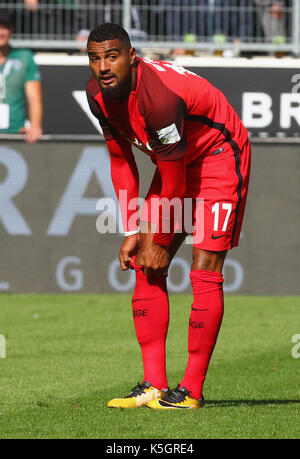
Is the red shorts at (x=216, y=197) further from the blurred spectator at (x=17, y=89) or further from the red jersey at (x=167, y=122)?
the blurred spectator at (x=17, y=89)

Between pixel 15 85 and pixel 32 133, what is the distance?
→ 664 mm

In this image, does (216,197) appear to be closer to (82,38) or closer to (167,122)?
(167,122)

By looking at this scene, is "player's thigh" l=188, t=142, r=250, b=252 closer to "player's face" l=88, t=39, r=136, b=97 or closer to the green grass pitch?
"player's face" l=88, t=39, r=136, b=97

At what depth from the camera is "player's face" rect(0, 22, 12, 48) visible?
11.4 metres

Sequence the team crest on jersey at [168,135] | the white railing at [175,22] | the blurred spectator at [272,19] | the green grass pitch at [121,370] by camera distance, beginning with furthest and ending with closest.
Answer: the blurred spectator at [272,19]
the white railing at [175,22]
the team crest on jersey at [168,135]
the green grass pitch at [121,370]

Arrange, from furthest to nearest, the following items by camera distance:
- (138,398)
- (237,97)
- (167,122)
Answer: (237,97)
(138,398)
(167,122)

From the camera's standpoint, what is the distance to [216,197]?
529 centimetres

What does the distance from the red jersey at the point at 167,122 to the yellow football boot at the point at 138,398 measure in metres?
1.08

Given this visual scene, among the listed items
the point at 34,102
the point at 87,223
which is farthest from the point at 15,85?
the point at 87,223

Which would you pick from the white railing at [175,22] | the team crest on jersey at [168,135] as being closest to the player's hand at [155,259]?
the team crest on jersey at [168,135]

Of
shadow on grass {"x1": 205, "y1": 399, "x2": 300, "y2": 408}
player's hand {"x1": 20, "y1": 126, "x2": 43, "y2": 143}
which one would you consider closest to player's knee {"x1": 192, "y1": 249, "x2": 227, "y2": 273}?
shadow on grass {"x1": 205, "y1": 399, "x2": 300, "y2": 408}

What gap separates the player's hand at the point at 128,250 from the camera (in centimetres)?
540
